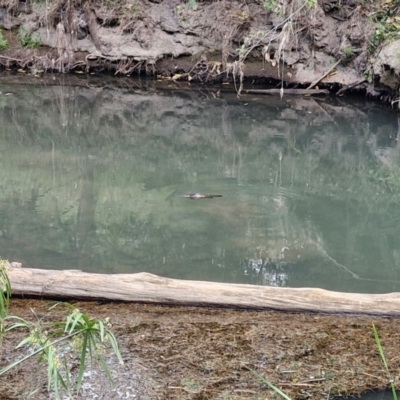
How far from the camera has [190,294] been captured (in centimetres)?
369

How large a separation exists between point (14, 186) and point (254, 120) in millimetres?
4430

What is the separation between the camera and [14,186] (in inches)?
261

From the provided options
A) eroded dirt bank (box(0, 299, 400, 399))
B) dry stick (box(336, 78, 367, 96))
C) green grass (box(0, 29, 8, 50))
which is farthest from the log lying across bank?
green grass (box(0, 29, 8, 50))

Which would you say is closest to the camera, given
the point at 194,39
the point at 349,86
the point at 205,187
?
the point at 205,187

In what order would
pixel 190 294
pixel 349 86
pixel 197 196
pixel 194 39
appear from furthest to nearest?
pixel 194 39
pixel 349 86
pixel 197 196
pixel 190 294

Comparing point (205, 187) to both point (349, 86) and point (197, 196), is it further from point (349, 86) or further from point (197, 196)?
point (349, 86)

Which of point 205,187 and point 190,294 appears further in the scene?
point 205,187

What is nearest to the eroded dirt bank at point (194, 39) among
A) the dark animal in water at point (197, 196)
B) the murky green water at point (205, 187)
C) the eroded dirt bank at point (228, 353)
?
the murky green water at point (205, 187)

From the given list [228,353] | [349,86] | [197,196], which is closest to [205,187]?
[197,196]

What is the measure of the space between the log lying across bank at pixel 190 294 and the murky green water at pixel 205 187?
2.87 ft

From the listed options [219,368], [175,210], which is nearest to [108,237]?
[175,210]

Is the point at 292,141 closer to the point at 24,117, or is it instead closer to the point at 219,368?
the point at 24,117

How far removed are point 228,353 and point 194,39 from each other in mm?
10241

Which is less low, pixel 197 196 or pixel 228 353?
pixel 228 353
